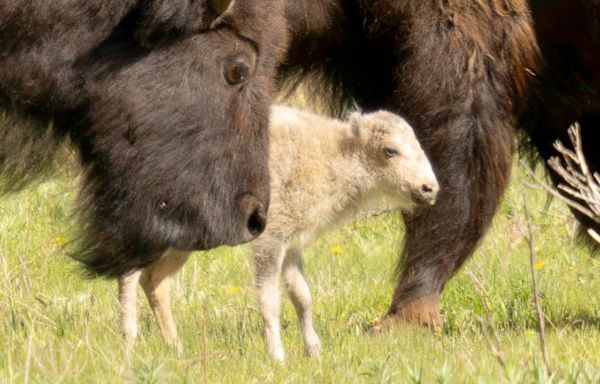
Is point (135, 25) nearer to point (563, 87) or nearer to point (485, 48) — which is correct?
point (485, 48)

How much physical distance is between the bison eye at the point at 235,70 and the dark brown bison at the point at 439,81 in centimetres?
117

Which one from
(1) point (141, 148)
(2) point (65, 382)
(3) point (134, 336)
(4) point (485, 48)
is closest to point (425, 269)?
(4) point (485, 48)

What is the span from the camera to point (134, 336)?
6.20 m

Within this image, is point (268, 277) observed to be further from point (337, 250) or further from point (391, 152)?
point (337, 250)

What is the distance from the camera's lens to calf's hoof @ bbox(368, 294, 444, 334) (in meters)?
6.88

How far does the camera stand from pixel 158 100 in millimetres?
5461

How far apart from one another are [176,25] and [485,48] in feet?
6.29

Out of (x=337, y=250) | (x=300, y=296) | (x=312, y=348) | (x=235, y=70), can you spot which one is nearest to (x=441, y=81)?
(x=300, y=296)

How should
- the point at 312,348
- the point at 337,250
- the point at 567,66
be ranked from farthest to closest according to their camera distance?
the point at 337,250, the point at 567,66, the point at 312,348

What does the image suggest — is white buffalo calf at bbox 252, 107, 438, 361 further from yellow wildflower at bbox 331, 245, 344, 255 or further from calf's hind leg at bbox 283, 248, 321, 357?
yellow wildflower at bbox 331, 245, 344, 255

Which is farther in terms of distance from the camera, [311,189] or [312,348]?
[311,189]

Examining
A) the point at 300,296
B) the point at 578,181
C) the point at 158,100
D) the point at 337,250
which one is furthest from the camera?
the point at 337,250

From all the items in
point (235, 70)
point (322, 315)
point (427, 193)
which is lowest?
point (322, 315)

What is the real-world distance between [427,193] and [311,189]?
1.52 feet
